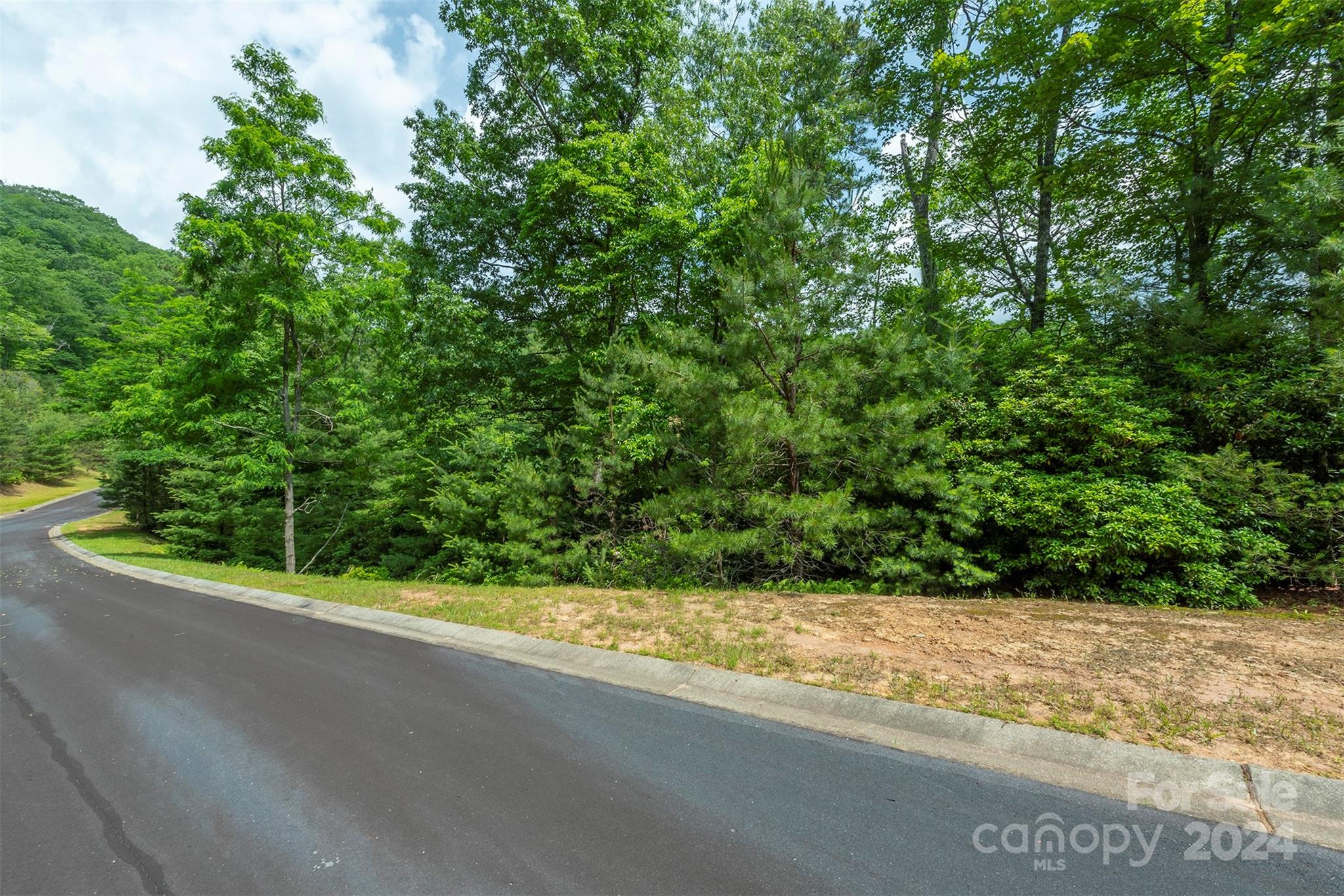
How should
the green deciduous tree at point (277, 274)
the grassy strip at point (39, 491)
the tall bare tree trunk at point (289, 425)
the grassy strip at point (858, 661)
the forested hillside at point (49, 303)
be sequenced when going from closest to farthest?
the grassy strip at point (858, 661)
the green deciduous tree at point (277, 274)
the tall bare tree trunk at point (289, 425)
the grassy strip at point (39, 491)
the forested hillside at point (49, 303)

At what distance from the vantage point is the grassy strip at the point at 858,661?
2.68m

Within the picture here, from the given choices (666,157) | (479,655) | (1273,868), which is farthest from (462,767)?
(666,157)

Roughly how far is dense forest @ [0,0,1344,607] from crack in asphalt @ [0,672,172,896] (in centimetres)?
537

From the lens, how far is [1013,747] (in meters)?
2.78

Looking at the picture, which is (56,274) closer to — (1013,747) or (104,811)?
(104,811)

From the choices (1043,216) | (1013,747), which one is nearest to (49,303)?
(1043,216)

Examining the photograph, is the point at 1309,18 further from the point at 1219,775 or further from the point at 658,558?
the point at 658,558

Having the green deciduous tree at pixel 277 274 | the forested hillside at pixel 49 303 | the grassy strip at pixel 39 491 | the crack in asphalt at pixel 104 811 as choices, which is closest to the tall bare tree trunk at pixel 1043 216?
the crack in asphalt at pixel 104 811

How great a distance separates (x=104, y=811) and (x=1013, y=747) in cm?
491

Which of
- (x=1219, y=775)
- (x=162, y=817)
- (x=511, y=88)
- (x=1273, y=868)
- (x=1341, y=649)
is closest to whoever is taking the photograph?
(x=1273, y=868)

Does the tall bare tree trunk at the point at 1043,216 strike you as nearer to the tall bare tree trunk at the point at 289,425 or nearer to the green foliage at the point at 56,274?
the tall bare tree trunk at the point at 289,425

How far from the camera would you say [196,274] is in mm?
10852

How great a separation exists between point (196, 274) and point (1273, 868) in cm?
1621

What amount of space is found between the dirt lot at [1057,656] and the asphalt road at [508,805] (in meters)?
0.74
